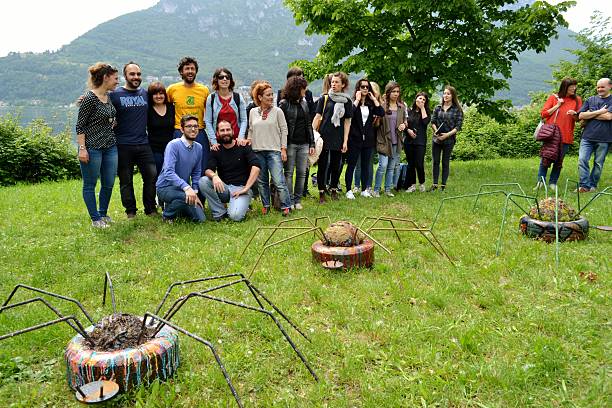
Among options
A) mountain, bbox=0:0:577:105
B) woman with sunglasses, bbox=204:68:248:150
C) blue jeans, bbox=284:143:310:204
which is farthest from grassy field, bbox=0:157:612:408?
mountain, bbox=0:0:577:105

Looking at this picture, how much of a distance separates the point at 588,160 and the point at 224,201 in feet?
23.5

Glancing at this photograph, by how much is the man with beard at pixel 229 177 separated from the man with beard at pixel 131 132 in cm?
89

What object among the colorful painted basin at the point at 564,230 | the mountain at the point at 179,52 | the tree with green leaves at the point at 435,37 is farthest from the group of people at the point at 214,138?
the mountain at the point at 179,52

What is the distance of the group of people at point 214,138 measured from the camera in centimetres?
618

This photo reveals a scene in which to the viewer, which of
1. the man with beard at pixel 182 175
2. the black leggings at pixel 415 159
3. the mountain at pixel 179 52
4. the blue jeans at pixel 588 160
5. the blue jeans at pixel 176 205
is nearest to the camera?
the man with beard at pixel 182 175

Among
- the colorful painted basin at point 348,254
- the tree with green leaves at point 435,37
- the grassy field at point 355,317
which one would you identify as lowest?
the grassy field at point 355,317

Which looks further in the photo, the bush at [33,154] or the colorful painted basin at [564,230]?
the bush at [33,154]

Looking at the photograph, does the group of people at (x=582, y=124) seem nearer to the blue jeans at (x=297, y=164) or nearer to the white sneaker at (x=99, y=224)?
the blue jeans at (x=297, y=164)

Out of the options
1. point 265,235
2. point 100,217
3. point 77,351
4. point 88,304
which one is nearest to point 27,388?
point 77,351

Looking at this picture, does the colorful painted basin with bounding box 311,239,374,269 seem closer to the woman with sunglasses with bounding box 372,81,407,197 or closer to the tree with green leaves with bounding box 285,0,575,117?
the woman with sunglasses with bounding box 372,81,407,197

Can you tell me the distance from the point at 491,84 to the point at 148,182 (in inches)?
342

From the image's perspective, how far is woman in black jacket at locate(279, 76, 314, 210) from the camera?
22.9 feet

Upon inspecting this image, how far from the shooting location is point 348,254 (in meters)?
4.52

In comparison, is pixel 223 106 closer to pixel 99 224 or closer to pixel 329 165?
pixel 329 165
